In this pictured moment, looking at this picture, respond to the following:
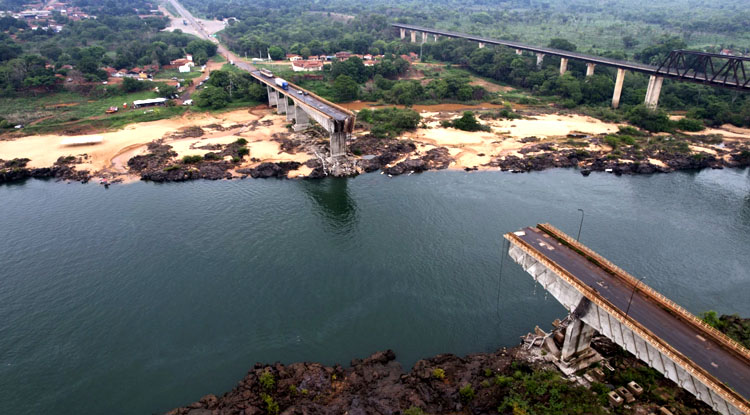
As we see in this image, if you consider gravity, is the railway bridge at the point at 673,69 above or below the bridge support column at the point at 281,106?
above

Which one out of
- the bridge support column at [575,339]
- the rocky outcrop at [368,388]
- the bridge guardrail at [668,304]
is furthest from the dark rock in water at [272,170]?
the bridge support column at [575,339]

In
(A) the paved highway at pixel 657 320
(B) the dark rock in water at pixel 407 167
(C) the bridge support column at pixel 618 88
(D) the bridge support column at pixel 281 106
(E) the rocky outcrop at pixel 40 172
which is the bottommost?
(E) the rocky outcrop at pixel 40 172

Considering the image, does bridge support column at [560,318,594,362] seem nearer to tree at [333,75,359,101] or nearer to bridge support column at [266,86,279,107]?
bridge support column at [266,86,279,107]

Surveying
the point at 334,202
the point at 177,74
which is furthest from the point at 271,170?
the point at 177,74

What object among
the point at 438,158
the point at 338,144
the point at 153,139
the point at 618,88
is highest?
the point at 618,88

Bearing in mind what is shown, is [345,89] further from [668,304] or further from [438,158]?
[668,304]

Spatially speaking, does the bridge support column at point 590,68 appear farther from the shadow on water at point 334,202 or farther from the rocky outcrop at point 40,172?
the rocky outcrop at point 40,172
